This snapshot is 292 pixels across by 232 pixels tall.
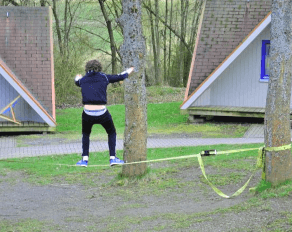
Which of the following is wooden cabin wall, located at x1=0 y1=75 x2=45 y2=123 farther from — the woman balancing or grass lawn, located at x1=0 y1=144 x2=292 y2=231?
the woman balancing

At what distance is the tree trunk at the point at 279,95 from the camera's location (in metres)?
9.03

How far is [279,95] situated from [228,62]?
→ 36.1ft

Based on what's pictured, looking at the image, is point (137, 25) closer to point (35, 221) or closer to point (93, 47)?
point (35, 221)

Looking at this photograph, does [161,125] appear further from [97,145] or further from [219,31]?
[97,145]

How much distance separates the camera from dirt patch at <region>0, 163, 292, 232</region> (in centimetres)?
830

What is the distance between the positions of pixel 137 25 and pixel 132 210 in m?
3.52

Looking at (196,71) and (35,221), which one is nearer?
(35,221)

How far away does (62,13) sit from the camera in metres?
42.0

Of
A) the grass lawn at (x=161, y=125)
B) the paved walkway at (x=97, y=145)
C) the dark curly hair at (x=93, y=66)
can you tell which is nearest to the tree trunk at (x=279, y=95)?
the dark curly hair at (x=93, y=66)

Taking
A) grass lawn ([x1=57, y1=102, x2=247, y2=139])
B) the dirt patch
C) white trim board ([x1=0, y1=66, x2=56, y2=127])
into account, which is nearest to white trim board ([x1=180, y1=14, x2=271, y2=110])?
grass lawn ([x1=57, y1=102, x2=247, y2=139])

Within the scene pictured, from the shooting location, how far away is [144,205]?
32.5ft

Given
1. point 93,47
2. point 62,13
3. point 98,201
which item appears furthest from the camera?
point 62,13

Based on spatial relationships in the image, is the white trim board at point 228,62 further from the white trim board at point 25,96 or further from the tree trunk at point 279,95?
the tree trunk at point 279,95

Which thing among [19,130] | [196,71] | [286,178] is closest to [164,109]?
[196,71]
